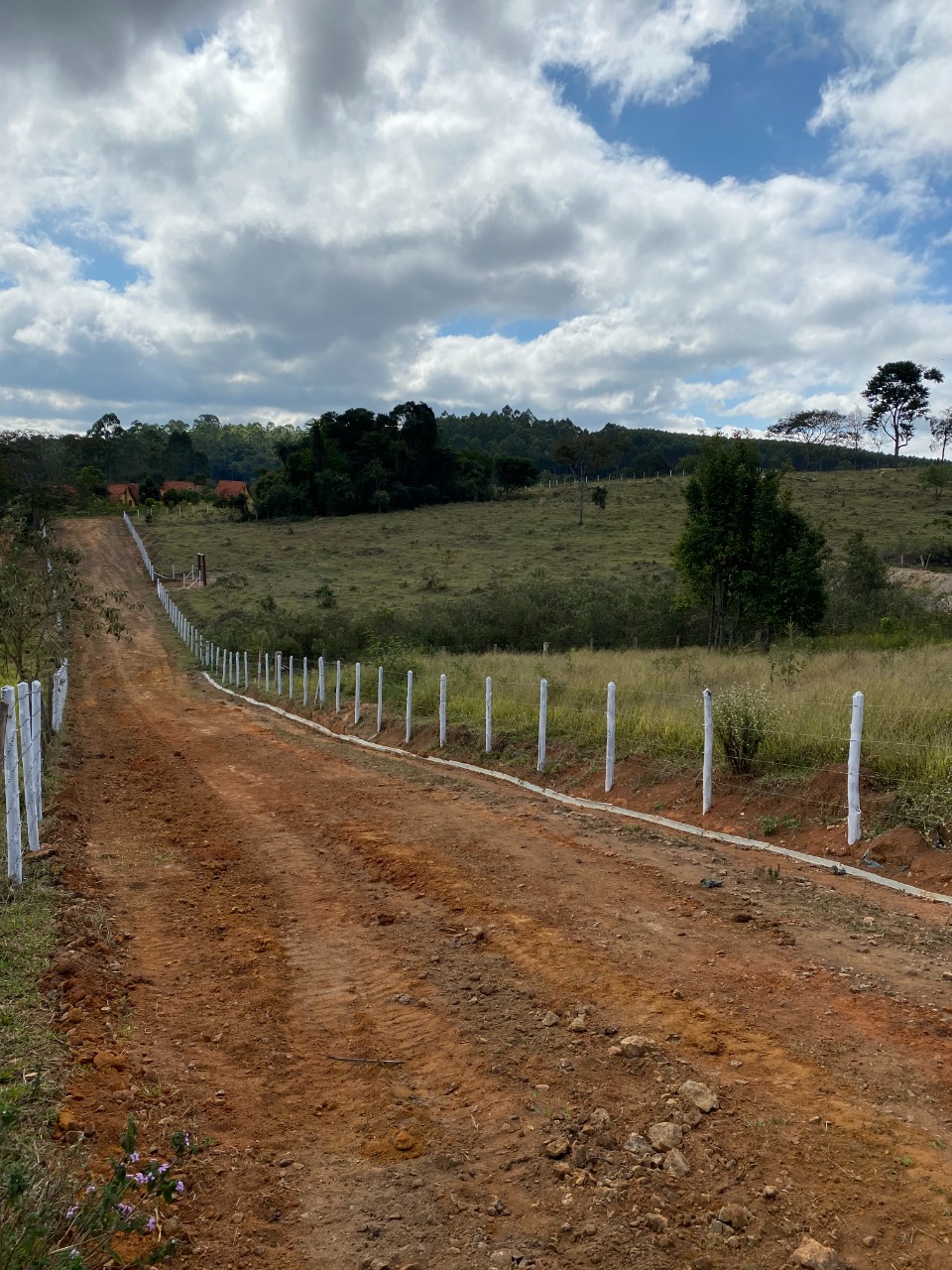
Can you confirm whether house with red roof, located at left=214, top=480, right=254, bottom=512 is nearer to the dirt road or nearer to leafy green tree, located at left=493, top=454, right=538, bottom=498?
leafy green tree, located at left=493, top=454, right=538, bottom=498

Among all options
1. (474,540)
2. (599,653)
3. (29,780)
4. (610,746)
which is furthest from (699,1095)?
(474,540)

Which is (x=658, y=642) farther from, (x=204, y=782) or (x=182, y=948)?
(x=182, y=948)

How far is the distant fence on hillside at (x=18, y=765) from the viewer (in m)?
7.07

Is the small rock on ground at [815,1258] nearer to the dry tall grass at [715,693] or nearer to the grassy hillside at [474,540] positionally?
the dry tall grass at [715,693]

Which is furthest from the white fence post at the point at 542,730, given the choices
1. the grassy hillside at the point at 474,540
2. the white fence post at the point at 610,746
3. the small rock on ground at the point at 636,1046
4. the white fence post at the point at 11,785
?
the grassy hillside at the point at 474,540

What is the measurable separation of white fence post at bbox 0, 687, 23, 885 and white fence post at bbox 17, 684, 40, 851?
904 millimetres

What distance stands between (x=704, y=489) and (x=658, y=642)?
5.91 metres

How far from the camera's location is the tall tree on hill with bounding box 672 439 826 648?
Result: 26859 mm

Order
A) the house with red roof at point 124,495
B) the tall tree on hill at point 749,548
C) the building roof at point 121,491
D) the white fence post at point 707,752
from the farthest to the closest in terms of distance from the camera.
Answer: the building roof at point 121,491
the house with red roof at point 124,495
the tall tree on hill at point 749,548
the white fence post at point 707,752

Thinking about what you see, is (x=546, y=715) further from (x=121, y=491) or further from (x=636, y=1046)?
(x=121, y=491)

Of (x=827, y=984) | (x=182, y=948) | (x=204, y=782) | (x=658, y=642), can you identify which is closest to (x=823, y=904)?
(x=827, y=984)

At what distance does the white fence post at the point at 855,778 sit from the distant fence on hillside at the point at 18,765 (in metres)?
7.33

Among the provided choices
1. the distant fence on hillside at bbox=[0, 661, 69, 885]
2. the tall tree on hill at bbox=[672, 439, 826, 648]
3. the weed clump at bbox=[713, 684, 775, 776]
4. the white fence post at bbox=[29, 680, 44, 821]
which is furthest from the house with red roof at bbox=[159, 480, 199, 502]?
the weed clump at bbox=[713, 684, 775, 776]

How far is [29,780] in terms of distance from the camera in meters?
8.58
